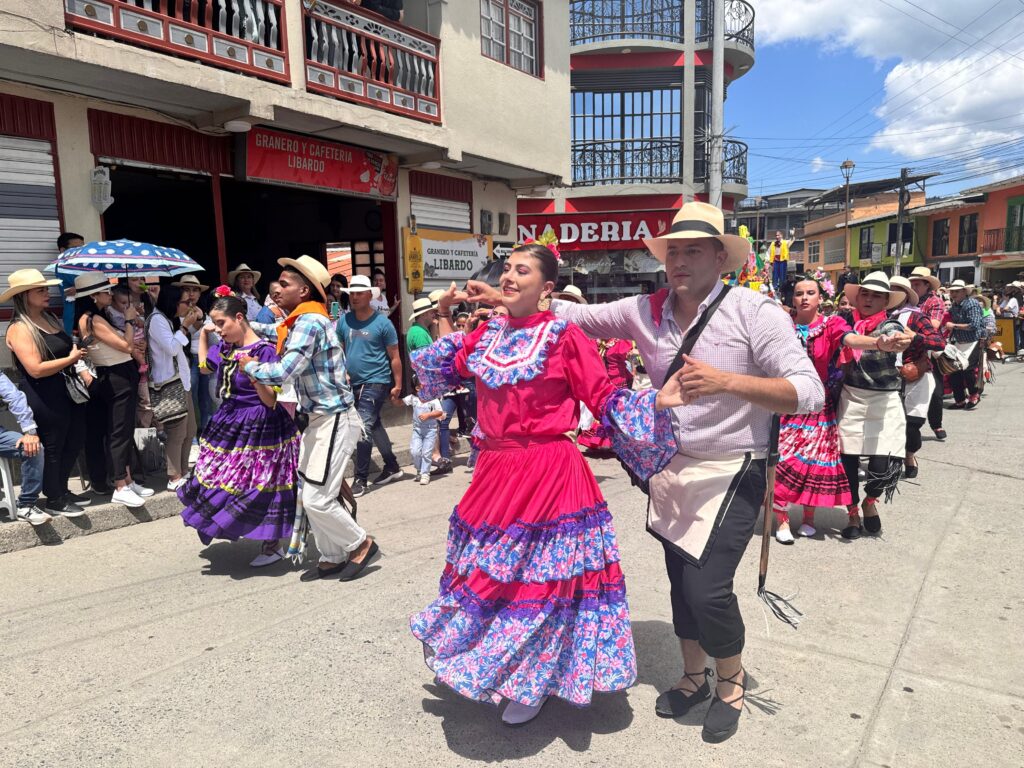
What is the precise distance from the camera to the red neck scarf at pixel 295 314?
4.20m

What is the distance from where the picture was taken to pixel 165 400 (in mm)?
6215

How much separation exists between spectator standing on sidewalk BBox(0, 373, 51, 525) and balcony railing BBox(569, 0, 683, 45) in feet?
65.5

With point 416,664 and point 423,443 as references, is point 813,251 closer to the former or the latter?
point 423,443

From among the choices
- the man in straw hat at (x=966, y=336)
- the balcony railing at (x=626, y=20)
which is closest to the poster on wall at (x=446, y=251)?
the man in straw hat at (x=966, y=336)

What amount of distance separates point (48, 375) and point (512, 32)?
951 centimetres

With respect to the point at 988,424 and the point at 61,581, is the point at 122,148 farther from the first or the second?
the point at 988,424

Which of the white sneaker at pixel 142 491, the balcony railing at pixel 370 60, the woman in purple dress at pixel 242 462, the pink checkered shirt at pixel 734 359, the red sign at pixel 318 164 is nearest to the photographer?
the pink checkered shirt at pixel 734 359

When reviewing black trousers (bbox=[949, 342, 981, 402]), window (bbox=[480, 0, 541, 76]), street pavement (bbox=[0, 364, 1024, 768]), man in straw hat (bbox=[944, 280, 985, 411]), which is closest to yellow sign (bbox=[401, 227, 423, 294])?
window (bbox=[480, 0, 541, 76])

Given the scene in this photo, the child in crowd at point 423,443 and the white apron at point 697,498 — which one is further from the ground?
the white apron at point 697,498

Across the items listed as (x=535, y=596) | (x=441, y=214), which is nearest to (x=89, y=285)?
(x=535, y=596)

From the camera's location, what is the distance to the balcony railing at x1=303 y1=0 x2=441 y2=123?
8703 mm

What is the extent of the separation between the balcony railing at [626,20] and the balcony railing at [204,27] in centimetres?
1534

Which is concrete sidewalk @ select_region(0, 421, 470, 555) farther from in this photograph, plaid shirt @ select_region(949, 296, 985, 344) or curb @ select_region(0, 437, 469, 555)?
plaid shirt @ select_region(949, 296, 985, 344)

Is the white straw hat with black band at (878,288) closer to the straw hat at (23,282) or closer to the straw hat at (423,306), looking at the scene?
the straw hat at (423,306)
